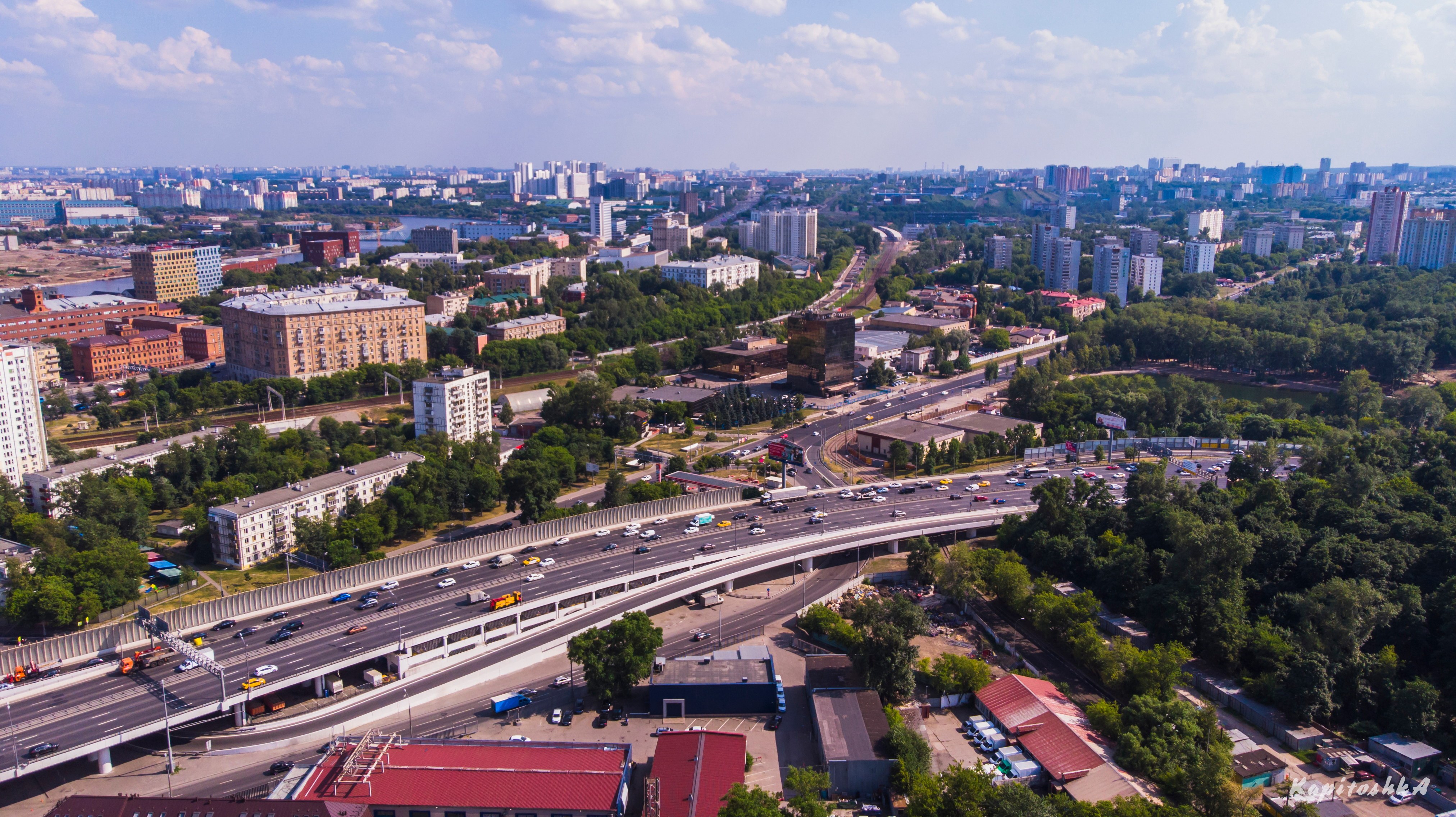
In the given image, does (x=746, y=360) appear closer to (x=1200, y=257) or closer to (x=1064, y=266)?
(x=1064, y=266)

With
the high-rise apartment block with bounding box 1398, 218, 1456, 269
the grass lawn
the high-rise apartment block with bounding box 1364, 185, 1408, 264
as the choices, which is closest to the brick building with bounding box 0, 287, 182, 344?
the grass lawn

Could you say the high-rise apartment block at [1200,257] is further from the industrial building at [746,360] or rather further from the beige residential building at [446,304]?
the beige residential building at [446,304]

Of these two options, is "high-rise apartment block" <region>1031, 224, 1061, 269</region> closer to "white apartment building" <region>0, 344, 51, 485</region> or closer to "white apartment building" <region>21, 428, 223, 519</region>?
"white apartment building" <region>21, 428, 223, 519</region>

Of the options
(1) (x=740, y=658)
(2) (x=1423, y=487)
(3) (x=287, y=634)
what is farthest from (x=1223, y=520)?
(3) (x=287, y=634)

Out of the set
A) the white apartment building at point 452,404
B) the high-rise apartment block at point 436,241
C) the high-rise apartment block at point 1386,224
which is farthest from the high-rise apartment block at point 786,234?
the white apartment building at point 452,404

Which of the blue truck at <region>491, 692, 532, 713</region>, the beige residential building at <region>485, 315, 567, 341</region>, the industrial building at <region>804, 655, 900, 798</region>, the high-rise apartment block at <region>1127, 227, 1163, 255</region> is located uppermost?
the high-rise apartment block at <region>1127, 227, 1163, 255</region>

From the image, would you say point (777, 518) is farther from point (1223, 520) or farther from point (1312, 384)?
point (1312, 384)
